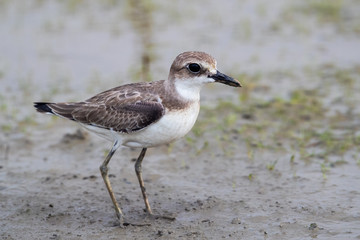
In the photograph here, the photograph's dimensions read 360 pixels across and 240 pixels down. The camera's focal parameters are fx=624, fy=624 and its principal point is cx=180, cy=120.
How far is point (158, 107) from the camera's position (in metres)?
6.28

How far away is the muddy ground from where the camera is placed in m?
6.77

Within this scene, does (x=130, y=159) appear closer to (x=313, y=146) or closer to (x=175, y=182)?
(x=175, y=182)

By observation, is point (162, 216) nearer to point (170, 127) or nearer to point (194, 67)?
point (170, 127)

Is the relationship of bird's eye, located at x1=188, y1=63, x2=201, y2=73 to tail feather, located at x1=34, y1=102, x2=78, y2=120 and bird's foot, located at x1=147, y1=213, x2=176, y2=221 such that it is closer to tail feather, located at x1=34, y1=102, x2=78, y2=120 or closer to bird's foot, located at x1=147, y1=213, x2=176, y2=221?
tail feather, located at x1=34, y1=102, x2=78, y2=120

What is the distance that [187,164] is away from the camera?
26.9 ft

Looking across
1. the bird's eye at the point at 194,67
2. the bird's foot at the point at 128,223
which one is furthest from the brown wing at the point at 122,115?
the bird's foot at the point at 128,223

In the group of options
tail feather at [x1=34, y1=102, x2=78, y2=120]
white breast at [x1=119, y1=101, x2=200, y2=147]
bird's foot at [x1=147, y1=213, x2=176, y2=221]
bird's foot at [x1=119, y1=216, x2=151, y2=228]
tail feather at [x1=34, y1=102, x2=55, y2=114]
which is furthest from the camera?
tail feather at [x1=34, y1=102, x2=55, y2=114]

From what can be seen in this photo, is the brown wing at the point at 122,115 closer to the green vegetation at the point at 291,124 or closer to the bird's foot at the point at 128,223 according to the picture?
the bird's foot at the point at 128,223

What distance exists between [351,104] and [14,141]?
5.16 meters

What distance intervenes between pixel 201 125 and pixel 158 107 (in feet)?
10.0

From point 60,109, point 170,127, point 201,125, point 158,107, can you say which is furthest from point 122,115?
point 201,125

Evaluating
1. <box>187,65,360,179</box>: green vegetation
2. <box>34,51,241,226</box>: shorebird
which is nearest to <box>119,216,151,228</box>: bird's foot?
<box>34,51,241,226</box>: shorebird

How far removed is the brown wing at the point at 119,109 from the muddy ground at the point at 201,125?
41.9 inches

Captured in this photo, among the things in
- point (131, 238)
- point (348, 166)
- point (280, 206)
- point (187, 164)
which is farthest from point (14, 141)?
point (348, 166)
